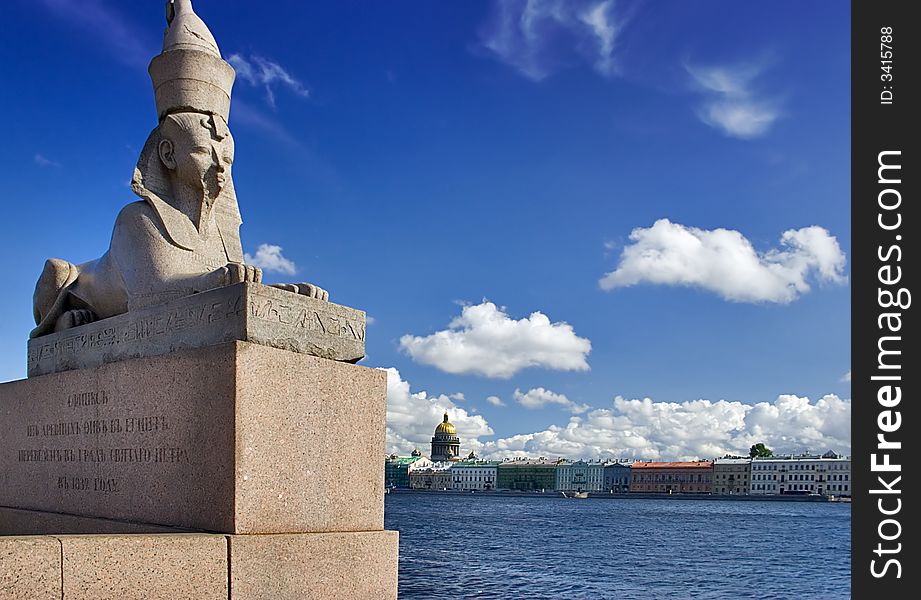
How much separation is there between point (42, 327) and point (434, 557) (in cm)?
2055

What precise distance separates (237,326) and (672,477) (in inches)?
4302

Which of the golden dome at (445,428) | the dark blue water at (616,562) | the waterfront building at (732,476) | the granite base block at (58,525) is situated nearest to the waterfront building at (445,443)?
the golden dome at (445,428)

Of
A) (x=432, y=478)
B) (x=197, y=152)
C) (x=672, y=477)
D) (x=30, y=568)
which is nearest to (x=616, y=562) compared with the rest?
(x=197, y=152)

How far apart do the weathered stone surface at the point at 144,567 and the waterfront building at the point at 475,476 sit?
377 feet

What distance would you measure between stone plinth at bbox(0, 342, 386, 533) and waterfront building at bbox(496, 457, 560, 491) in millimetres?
113021

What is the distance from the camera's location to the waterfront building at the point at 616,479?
113 metres

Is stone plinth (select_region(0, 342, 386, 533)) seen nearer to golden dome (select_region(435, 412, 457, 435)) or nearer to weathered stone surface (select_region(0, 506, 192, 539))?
weathered stone surface (select_region(0, 506, 192, 539))

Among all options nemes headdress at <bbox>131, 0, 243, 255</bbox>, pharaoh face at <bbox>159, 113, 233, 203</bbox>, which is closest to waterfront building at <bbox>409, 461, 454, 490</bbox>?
nemes headdress at <bbox>131, 0, 243, 255</bbox>

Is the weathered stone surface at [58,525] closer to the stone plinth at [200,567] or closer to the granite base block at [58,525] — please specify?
the granite base block at [58,525]

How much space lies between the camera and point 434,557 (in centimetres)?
2531

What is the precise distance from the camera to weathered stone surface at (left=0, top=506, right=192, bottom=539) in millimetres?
4600

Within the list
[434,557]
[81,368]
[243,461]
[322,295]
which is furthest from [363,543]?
[434,557]

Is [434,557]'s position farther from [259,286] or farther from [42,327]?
[259,286]

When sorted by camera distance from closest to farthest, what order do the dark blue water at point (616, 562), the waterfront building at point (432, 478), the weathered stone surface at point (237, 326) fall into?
the weathered stone surface at point (237, 326) → the dark blue water at point (616, 562) → the waterfront building at point (432, 478)
